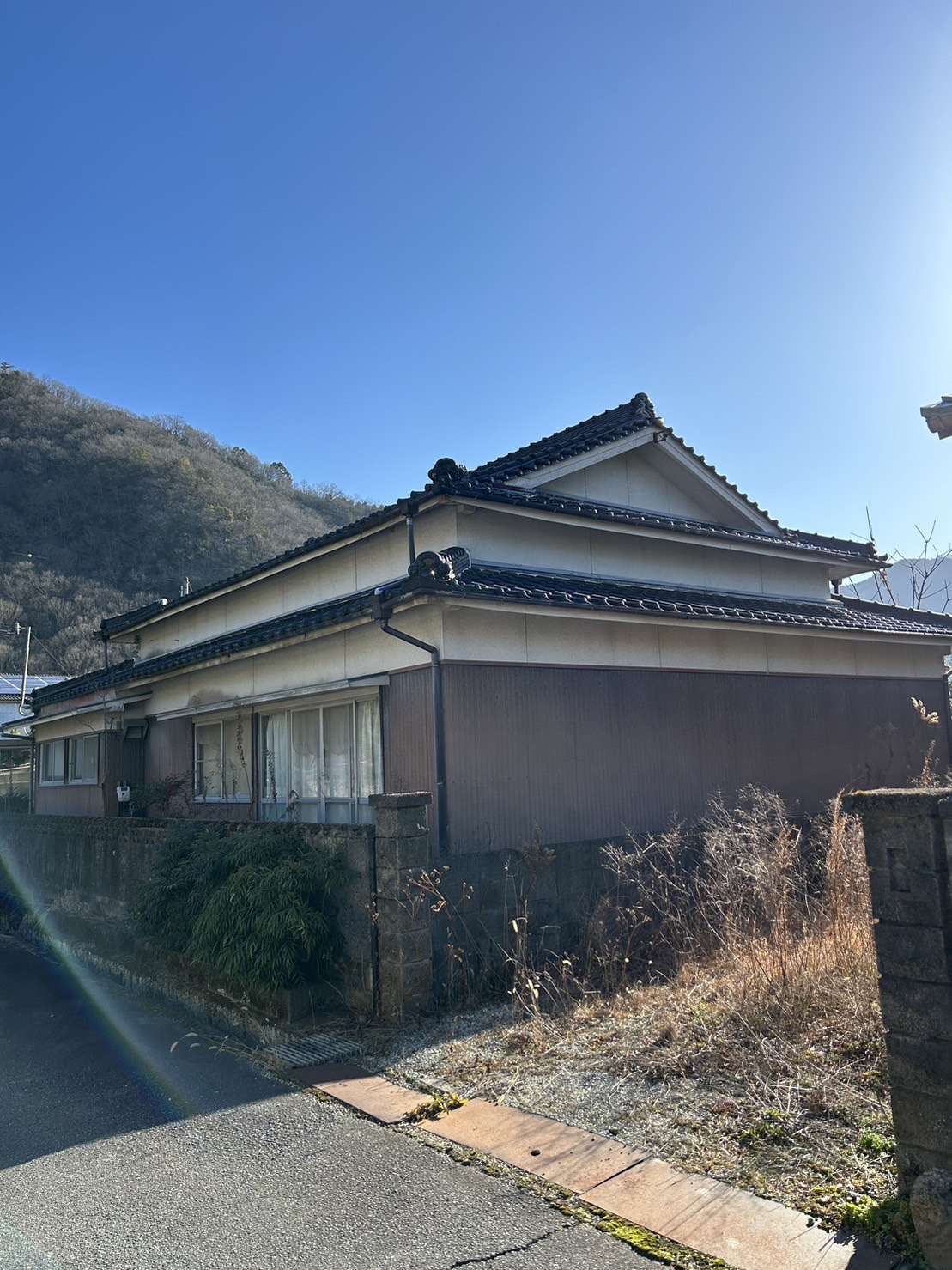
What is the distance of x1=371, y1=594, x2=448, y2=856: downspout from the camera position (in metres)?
8.20

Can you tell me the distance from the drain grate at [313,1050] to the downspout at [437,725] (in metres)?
1.94

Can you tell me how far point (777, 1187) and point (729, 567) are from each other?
10.1m

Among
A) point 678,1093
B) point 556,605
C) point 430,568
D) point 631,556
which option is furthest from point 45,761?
point 678,1093

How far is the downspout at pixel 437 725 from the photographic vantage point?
8.20 metres

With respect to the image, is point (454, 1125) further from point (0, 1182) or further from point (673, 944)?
point (673, 944)

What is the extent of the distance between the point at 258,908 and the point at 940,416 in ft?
20.6

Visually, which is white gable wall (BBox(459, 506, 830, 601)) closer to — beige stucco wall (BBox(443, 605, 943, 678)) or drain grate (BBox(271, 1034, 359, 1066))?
beige stucco wall (BBox(443, 605, 943, 678))

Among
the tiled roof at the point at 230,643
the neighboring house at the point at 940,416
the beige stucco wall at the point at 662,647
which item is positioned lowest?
the beige stucco wall at the point at 662,647

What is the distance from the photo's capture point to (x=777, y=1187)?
388 cm

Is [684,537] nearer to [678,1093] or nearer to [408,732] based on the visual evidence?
[408,732]

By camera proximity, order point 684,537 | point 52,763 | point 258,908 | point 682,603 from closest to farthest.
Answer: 1. point 258,908
2. point 682,603
3. point 684,537
4. point 52,763

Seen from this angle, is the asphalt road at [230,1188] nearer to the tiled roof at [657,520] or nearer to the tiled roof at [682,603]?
the tiled roof at [682,603]

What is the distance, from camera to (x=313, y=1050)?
21.3 feet

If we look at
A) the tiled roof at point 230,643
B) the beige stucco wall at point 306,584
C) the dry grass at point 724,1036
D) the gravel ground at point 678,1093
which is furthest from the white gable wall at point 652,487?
the gravel ground at point 678,1093
